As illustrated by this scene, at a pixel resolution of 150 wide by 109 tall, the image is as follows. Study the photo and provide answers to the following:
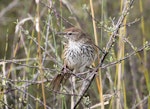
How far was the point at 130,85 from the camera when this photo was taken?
6.43 metres

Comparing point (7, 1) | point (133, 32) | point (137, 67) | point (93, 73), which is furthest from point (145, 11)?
point (93, 73)

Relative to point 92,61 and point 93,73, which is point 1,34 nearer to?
point 92,61

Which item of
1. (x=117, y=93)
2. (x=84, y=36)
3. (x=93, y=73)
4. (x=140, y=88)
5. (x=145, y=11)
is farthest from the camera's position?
(x=145, y=11)

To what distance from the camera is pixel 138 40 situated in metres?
6.66

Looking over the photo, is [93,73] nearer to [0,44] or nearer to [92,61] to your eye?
[92,61]

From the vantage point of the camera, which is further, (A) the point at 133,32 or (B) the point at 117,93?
(A) the point at 133,32

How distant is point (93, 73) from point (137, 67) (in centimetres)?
333

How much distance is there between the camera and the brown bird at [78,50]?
14.1 ft

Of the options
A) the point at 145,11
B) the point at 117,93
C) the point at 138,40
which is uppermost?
the point at 145,11

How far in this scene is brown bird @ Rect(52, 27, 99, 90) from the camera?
430 centimetres

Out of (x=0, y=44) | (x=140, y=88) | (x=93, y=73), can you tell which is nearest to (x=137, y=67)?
(x=140, y=88)

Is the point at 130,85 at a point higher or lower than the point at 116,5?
lower

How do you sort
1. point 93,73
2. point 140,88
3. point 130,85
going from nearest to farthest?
point 93,73
point 140,88
point 130,85

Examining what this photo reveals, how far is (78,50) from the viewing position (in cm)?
436
